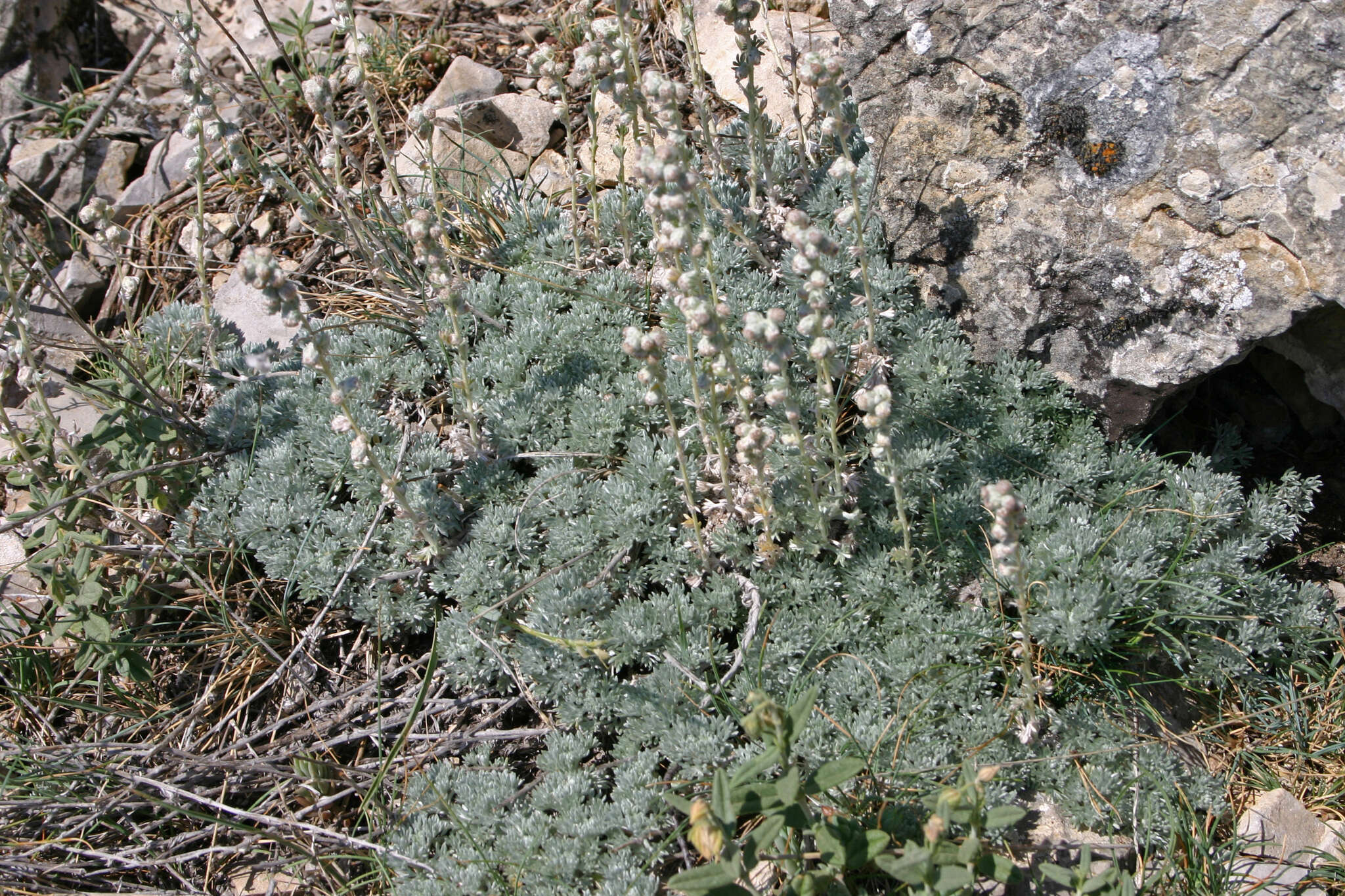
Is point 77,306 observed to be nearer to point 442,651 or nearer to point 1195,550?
point 442,651

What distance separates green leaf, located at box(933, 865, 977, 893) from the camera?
246cm

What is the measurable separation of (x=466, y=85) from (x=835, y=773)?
4.77 m

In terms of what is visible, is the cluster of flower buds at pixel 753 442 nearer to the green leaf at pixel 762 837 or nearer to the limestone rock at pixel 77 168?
the green leaf at pixel 762 837

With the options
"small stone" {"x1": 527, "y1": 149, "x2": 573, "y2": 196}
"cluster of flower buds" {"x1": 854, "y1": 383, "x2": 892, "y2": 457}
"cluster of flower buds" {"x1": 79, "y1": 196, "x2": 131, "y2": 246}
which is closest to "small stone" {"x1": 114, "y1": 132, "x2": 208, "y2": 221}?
"cluster of flower buds" {"x1": 79, "y1": 196, "x2": 131, "y2": 246}

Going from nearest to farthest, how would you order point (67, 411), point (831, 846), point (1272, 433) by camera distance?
point (831, 846)
point (1272, 433)
point (67, 411)

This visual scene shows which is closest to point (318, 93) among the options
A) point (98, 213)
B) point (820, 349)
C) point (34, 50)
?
point (98, 213)

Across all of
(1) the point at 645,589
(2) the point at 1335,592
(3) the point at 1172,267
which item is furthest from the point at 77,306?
(2) the point at 1335,592

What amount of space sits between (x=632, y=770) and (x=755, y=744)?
43 centimetres

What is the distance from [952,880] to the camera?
97.3 inches

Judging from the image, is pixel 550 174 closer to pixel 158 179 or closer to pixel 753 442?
pixel 158 179

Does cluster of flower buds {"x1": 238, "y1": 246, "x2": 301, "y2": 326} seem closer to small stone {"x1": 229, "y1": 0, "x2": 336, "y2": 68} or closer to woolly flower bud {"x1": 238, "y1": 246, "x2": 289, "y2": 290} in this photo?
woolly flower bud {"x1": 238, "y1": 246, "x2": 289, "y2": 290}

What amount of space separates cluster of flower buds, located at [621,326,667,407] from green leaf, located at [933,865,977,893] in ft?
5.42

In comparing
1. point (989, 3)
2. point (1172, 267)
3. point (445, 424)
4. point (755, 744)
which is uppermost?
point (989, 3)

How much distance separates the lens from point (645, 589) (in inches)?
152
